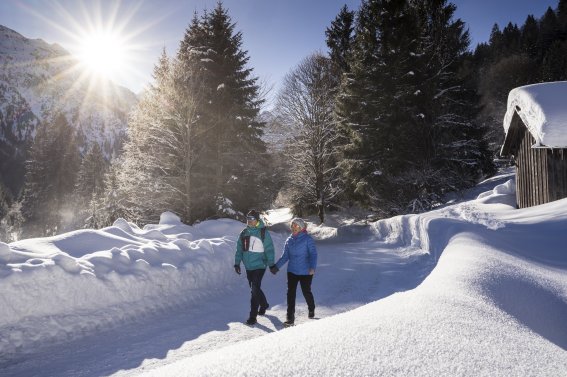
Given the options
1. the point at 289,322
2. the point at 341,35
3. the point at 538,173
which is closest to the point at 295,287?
the point at 289,322

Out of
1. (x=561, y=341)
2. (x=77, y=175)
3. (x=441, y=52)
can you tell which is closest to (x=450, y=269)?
(x=561, y=341)

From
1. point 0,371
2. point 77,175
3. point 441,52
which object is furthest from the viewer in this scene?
point 77,175

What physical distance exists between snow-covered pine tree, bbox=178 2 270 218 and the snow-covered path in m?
9.44

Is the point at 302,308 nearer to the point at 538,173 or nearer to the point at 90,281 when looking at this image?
the point at 90,281

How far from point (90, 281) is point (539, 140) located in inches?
525

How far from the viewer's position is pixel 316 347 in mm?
2455

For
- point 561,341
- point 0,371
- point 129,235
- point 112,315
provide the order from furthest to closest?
point 129,235, point 112,315, point 0,371, point 561,341

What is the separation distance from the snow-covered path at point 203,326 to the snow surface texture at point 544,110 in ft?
19.0

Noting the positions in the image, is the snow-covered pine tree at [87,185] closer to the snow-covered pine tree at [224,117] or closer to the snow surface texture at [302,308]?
the snow-covered pine tree at [224,117]

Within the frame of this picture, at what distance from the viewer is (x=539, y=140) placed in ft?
38.0

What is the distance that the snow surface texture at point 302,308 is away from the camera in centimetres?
236

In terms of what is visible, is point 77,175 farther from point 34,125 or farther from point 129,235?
point 34,125

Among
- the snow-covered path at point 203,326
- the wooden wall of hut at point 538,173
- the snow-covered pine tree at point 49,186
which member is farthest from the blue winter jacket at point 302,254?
the snow-covered pine tree at point 49,186

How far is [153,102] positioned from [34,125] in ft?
524
